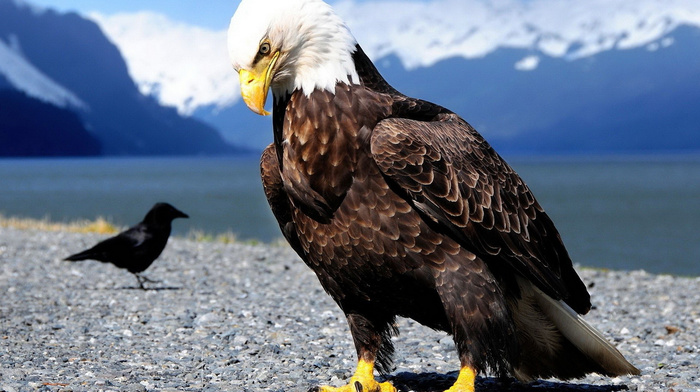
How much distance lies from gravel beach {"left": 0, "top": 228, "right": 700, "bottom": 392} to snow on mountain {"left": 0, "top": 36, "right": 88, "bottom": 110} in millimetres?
176077

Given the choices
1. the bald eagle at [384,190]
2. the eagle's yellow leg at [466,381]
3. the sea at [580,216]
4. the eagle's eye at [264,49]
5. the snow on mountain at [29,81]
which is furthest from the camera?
the snow on mountain at [29,81]

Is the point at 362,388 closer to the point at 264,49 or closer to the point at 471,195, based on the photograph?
the point at 471,195

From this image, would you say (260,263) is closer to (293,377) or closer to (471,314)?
(293,377)

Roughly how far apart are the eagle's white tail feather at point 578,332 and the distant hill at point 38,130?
180 meters

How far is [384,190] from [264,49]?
3.02 ft

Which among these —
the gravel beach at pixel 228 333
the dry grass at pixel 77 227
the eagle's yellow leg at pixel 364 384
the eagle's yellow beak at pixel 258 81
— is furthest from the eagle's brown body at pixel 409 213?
the dry grass at pixel 77 227

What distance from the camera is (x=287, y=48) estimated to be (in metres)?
4.07

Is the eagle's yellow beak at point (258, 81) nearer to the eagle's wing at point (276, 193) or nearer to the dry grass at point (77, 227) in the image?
the eagle's wing at point (276, 193)

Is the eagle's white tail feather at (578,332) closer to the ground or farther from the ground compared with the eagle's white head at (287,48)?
closer to the ground

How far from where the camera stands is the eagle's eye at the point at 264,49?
3.98 meters

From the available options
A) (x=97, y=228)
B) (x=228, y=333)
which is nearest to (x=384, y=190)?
(x=228, y=333)

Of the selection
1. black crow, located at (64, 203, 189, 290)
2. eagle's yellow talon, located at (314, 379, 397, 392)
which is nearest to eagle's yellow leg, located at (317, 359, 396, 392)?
eagle's yellow talon, located at (314, 379, 397, 392)

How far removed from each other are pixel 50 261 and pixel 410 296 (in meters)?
9.17

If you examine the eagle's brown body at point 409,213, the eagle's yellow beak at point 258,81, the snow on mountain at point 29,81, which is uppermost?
the snow on mountain at point 29,81
